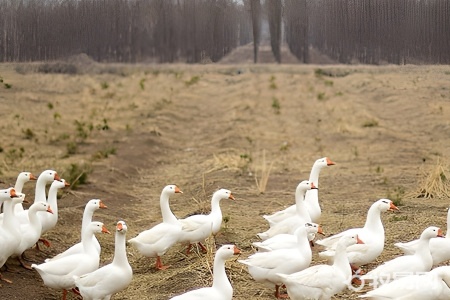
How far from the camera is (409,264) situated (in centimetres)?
794

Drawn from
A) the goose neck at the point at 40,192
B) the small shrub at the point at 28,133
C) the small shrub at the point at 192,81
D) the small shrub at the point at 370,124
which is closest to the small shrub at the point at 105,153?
the small shrub at the point at 28,133

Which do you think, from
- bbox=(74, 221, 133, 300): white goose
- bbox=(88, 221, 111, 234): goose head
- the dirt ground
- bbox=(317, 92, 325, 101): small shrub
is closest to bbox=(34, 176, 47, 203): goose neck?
the dirt ground

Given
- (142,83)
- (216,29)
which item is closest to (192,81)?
(142,83)

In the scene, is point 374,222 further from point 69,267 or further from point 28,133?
point 28,133

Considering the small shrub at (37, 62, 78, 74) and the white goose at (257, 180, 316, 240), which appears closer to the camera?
the white goose at (257, 180, 316, 240)

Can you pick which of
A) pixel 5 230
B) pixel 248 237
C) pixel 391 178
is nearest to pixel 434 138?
pixel 391 178

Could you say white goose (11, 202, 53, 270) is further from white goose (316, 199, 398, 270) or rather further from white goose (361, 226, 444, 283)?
white goose (361, 226, 444, 283)

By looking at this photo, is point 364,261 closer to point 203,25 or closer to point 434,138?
point 203,25

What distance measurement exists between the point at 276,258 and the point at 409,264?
1293 mm

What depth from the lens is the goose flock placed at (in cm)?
733

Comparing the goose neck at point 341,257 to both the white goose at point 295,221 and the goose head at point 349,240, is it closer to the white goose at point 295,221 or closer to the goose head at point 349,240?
the goose head at point 349,240

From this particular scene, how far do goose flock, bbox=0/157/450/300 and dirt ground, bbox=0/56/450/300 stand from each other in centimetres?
42

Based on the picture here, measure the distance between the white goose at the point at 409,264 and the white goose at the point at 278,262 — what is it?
71 centimetres

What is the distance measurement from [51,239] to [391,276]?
535cm
